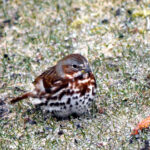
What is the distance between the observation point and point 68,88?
471cm

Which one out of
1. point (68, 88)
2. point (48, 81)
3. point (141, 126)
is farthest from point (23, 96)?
point (141, 126)

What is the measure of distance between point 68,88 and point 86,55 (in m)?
1.91

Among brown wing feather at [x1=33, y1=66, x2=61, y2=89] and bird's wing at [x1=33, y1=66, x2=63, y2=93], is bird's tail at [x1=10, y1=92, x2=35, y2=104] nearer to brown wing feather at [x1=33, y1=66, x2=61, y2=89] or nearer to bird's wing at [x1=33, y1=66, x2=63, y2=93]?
bird's wing at [x1=33, y1=66, x2=63, y2=93]

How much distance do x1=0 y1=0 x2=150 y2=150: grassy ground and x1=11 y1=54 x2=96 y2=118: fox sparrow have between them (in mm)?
289

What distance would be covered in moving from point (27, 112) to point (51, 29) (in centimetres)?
241

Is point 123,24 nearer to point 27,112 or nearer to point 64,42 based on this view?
point 64,42

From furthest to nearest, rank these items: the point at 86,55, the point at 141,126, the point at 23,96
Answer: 1. the point at 86,55
2. the point at 23,96
3. the point at 141,126

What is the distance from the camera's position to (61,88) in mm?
4742

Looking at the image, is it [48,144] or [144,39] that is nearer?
[48,144]

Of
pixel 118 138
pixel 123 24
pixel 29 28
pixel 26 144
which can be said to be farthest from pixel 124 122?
pixel 29 28

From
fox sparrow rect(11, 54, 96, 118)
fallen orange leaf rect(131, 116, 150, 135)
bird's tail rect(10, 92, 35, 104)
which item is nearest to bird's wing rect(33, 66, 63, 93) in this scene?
fox sparrow rect(11, 54, 96, 118)

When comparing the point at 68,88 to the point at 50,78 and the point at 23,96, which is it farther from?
the point at 23,96

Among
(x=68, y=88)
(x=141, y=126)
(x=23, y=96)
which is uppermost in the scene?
(x=68, y=88)

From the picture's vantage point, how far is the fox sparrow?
15.5 feet
